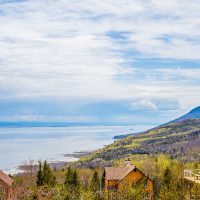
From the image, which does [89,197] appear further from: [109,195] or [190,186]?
[190,186]

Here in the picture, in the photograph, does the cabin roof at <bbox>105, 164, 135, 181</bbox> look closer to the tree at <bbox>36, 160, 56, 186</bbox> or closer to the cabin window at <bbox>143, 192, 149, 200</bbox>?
the cabin window at <bbox>143, 192, 149, 200</bbox>

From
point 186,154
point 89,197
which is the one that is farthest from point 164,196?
point 186,154

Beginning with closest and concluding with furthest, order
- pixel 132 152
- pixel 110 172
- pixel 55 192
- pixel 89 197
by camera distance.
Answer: pixel 89 197 → pixel 55 192 → pixel 110 172 → pixel 132 152

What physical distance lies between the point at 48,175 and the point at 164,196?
2735 centimetres

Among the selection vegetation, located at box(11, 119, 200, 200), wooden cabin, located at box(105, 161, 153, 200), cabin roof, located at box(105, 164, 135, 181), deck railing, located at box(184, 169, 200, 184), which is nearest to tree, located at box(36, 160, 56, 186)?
vegetation, located at box(11, 119, 200, 200)

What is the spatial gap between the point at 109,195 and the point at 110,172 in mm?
22803

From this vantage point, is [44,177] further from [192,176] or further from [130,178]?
[192,176]

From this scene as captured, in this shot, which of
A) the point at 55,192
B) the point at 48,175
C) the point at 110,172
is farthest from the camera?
the point at 110,172

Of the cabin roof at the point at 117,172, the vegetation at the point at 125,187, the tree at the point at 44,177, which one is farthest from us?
the cabin roof at the point at 117,172

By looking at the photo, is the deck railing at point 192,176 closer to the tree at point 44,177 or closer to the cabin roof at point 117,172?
the tree at point 44,177

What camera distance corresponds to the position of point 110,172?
186ft

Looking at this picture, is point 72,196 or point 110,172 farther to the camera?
point 110,172

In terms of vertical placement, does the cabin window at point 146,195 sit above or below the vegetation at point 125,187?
below

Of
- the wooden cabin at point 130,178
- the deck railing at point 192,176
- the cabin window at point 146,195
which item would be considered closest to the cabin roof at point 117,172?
the wooden cabin at point 130,178
